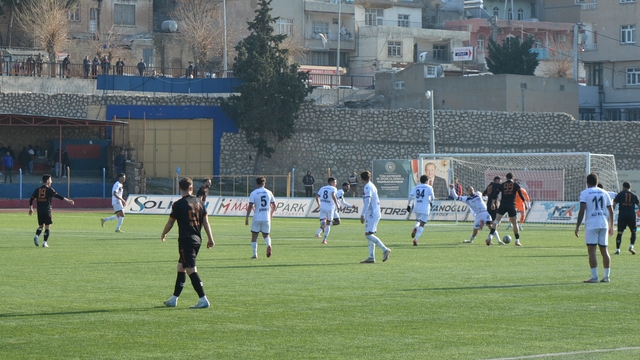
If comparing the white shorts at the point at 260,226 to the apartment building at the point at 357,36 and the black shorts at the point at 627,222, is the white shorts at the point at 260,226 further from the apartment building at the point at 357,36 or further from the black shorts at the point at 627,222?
the apartment building at the point at 357,36

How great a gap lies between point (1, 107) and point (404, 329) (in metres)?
49.5

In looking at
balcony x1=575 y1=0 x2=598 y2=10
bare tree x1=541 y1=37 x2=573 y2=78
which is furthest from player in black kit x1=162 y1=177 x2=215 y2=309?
balcony x1=575 y1=0 x2=598 y2=10

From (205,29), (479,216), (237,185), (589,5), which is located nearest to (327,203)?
(479,216)

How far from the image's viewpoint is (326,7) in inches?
3415

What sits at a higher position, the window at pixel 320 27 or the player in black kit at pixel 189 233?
the window at pixel 320 27

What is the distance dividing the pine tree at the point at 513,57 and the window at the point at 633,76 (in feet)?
33.0

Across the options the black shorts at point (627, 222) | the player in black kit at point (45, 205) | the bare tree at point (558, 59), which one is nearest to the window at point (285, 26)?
the bare tree at point (558, 59)

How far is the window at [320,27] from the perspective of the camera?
8725cm

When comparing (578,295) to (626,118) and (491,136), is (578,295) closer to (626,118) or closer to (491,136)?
(491,136)

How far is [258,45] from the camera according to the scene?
63.0m

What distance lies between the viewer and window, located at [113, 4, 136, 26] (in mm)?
80062

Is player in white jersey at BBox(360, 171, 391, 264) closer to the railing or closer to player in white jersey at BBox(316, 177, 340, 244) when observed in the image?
player in white jersey at BBox(316, 177, 340, 244)

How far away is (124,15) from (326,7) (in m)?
17.3

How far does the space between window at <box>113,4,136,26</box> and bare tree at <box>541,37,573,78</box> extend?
35559mm
